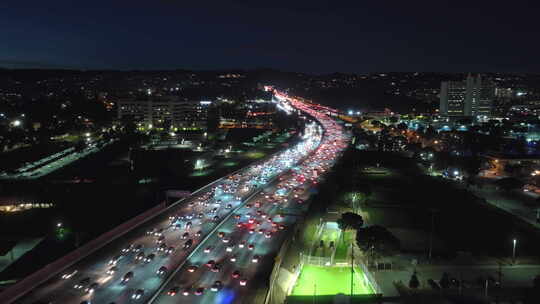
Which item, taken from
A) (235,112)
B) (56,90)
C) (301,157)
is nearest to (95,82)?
(56,90)

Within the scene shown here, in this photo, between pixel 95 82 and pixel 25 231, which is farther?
pixel 95 82

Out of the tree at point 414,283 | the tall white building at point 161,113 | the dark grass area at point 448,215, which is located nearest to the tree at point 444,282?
the tree at point 414,283

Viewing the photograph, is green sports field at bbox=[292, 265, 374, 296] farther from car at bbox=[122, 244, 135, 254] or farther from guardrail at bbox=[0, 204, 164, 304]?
guardrail at bbox=[0, 204, 164, 304]

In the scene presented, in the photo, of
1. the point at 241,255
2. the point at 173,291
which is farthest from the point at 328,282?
the point at 173,291

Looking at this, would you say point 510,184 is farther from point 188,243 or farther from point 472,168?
point 188,243

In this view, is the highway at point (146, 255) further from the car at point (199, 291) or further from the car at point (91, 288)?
the car at point (199, 291)

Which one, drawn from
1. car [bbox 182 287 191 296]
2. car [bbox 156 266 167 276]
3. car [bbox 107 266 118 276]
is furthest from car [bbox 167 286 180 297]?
car [bbox 107 266 118 276]

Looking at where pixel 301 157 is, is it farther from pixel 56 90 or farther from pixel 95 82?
pixel 95 82
